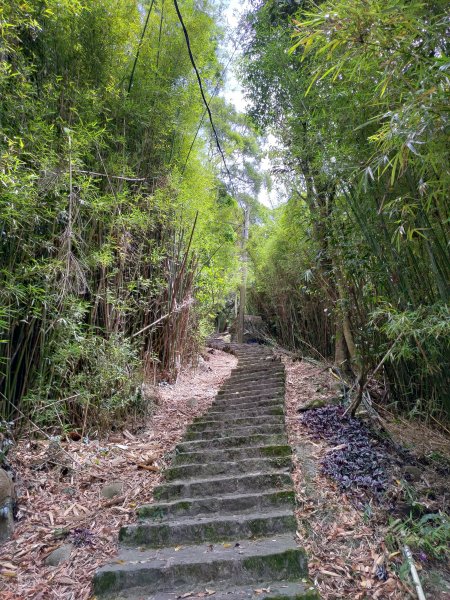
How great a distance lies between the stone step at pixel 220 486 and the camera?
2434mm

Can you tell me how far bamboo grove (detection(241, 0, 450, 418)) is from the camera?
1.54 meters

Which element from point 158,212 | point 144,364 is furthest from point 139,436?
point 158,212

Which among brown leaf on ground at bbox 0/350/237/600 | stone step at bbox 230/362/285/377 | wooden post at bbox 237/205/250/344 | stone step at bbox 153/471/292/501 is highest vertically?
wooden post at bbox 237/205/250/344

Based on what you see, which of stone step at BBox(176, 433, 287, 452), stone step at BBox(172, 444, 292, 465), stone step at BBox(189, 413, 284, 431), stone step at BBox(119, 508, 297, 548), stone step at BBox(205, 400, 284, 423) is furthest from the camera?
stone step at BBox(205, 400, 284, 423)

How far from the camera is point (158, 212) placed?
430 centimetres

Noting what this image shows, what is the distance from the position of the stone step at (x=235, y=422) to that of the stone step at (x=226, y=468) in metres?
0.65

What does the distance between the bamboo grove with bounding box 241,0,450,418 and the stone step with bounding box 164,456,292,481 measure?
97 cm

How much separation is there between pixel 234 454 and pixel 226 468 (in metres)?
0.17

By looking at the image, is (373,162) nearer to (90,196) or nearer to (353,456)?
(353,456)

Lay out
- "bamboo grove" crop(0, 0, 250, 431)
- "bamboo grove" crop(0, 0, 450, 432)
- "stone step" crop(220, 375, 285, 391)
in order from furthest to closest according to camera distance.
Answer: "stone step" crop(220, 375, 285, 391) < "bamboo grove" crop(0, 0, 250, 431) < "bamboo grove" crop(0, 0, 450, 432)

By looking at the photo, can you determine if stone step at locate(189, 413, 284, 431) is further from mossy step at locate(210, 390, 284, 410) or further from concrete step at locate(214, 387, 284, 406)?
concrete step at locate(214, 387, 284, 406)

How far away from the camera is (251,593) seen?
1.67 metres

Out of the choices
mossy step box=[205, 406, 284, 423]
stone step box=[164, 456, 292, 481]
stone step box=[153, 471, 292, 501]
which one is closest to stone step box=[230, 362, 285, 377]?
mossy step box=[205, 406, 284, 423]

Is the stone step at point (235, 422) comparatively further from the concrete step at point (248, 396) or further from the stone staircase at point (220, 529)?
the concrete step at point (248, 396)
